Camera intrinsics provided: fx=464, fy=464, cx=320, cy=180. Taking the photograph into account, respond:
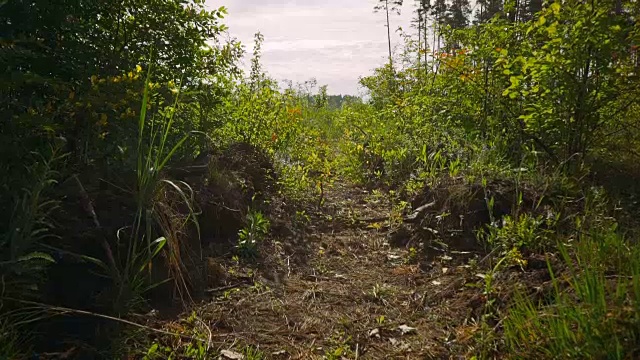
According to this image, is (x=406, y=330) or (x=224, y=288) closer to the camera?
(x=406, y=330)

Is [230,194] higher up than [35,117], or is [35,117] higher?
[35,117]

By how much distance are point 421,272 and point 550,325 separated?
5.34 feet

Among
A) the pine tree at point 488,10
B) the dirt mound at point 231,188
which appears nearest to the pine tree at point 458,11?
the pine tree at point 488,10

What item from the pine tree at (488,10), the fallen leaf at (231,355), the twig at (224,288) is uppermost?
the pine tree at (488,10)

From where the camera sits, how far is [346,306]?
3.05 meters

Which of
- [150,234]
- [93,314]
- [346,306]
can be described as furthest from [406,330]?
[93,314]

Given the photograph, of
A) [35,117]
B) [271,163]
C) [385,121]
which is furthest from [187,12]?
[385,121]

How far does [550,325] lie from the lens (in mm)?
1911

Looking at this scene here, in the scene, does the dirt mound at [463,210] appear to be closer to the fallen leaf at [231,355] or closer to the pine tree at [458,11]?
the fallen leaf at [231,355]

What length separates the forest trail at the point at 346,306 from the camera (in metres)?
2.53

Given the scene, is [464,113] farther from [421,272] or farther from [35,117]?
[35,117]

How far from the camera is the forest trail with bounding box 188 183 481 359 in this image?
2.53 metres

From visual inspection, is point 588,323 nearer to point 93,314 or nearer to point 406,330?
point 406,330

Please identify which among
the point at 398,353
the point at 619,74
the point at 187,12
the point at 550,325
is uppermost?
the point at 187,12
